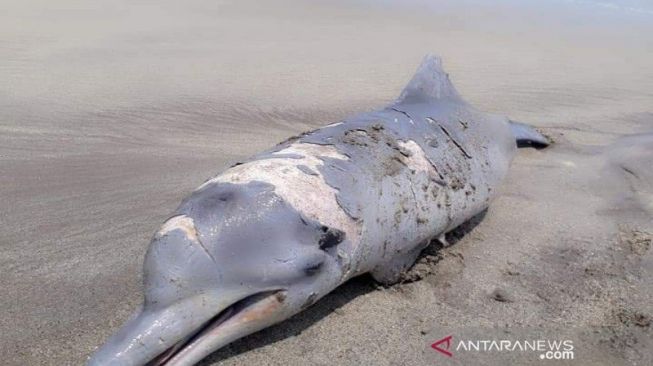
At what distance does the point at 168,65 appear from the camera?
24.7 ft

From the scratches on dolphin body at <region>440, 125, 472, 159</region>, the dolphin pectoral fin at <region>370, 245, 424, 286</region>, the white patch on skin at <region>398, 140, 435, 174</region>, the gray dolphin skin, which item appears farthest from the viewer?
the scratches on dolphin body at <region>440, 125, 472, 159</region>

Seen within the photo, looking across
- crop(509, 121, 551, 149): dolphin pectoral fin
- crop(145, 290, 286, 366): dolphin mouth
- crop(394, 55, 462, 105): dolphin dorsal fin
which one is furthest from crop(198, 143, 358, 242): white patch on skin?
crop(509, 121, 551, 149): dolphin pectoral fin

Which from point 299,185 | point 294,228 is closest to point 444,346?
point 294,228

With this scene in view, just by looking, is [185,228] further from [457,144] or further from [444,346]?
Result: [457,144]

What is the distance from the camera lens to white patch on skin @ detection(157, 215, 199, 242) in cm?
284

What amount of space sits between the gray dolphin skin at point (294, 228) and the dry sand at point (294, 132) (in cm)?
22

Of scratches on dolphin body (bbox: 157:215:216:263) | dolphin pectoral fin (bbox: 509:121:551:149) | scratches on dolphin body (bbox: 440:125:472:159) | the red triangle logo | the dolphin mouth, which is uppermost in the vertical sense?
scratches on dolphin body (bbox: 157:215:216:263)

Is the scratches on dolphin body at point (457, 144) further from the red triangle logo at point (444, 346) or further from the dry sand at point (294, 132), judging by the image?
the red triangle logo at point (444, 346)

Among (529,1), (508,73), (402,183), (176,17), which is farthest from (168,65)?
(529,1)

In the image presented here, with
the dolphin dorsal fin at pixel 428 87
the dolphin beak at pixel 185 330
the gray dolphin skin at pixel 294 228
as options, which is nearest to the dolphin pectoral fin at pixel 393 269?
the gray dolphin skin at pixel 294 228

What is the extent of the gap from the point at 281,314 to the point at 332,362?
12.6 inches

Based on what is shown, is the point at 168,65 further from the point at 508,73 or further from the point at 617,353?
the point at 617,353

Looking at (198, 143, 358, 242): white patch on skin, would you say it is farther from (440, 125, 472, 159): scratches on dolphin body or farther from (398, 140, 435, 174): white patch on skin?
(440, 125, 472, 159): scratches on dolphin body

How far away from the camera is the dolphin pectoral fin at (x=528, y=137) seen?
19.1 ft
